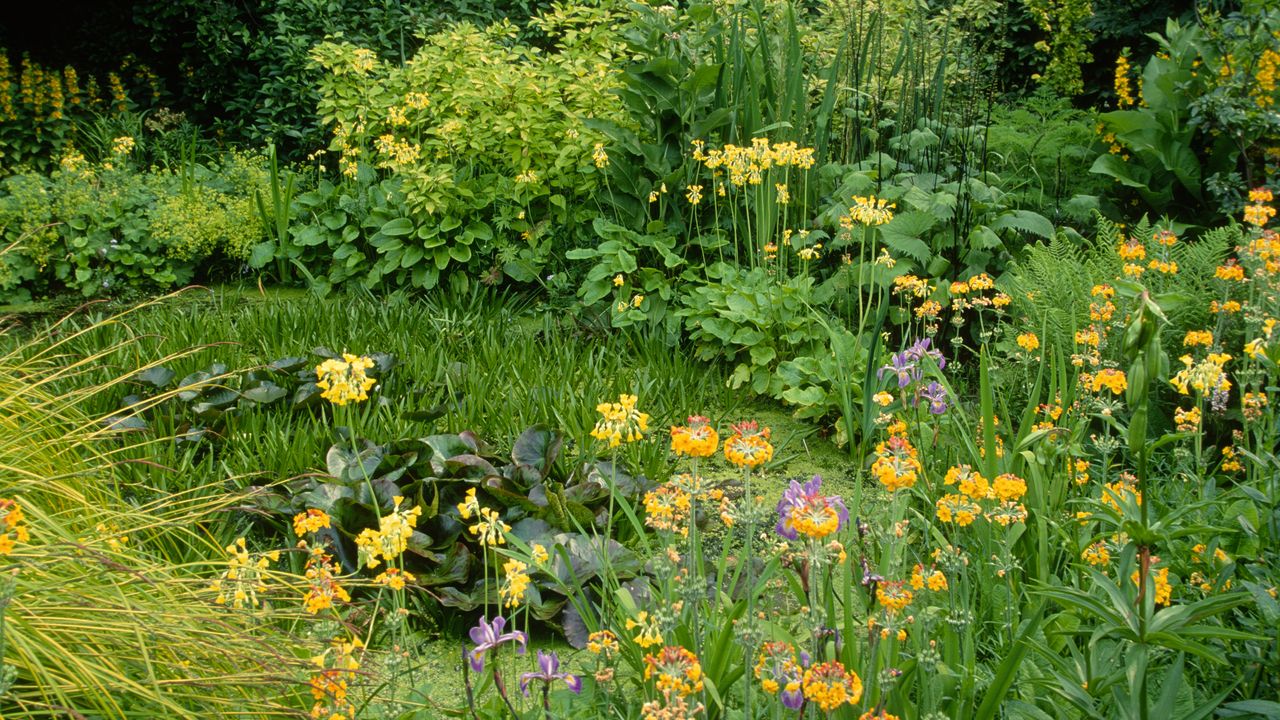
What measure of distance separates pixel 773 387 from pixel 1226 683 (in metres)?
1.91

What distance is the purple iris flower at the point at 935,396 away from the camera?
7.63ft

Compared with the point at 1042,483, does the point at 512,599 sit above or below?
above

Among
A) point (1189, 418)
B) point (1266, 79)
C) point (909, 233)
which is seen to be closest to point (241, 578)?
point (1189, 418)

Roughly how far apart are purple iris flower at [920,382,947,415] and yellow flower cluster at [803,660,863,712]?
3.55 ft

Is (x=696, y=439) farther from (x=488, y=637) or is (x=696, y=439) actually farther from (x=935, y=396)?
(x=935, y=396)

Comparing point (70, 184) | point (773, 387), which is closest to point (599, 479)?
point (773, 387)

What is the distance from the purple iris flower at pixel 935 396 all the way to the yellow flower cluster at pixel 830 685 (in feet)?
3.55

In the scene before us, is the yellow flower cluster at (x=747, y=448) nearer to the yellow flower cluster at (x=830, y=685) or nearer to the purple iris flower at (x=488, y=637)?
the yellow flower cluster at (x=830, y=685)

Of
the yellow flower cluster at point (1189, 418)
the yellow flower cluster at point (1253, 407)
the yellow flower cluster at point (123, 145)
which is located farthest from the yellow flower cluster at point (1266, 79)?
the yellow flower cluster at point (123, 145)

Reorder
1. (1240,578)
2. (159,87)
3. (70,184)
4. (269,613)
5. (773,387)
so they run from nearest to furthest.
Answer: (269,613), (1240,578), (773,387), (70,184), (159,87)

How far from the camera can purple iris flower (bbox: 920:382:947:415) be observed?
232cm

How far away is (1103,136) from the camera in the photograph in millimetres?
4762

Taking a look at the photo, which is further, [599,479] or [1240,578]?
[599,479]

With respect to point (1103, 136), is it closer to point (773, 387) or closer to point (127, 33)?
point (773, 387)
